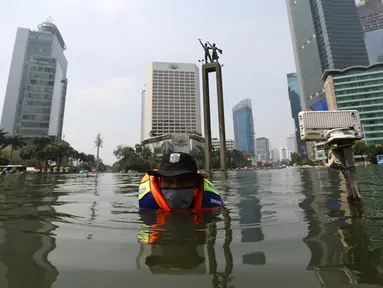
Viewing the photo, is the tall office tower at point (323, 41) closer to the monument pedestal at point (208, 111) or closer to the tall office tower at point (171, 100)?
the tall office tower at point (171, 100)

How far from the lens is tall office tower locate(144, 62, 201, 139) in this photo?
138 m

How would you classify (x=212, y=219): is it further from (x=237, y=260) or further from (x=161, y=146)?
(x=161, y=146)

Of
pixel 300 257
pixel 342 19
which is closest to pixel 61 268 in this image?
pixel 300 257

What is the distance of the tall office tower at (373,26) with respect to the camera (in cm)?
15412

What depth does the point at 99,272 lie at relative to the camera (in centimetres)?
165

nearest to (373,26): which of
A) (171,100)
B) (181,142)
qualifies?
(171,100)

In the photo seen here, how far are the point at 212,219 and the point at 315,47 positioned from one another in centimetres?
16857

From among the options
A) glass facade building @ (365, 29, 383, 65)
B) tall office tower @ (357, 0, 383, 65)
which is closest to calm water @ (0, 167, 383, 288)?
tall office tower @ (357, 0, 383, 65)

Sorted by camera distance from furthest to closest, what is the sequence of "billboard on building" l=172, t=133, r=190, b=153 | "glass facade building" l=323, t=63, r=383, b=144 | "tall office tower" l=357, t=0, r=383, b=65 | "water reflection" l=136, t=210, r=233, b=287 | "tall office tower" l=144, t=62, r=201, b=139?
"tall office tower" l=357, t=0, r=383, b=65
"tall office tower" l=144, t=62, r=201, b=139
"billboard on building" l=172, t=133, r=190, b=153
"glass facade building" l=323, t=63, r=383, b=144
"water reflection" l=136, t=210, r=233, b=287

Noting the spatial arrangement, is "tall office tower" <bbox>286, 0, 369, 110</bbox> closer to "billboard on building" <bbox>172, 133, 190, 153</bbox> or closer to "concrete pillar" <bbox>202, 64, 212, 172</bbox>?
"billboard on building" <bbox>172, 133, 190, 153</bbox>

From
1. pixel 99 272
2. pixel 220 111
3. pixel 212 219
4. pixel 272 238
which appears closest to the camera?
pixel 99 272

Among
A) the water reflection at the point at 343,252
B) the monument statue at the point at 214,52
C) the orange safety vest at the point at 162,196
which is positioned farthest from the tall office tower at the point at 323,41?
the water reflection at the point at 343,252

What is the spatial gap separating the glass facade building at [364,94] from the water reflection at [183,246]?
91.1 metres

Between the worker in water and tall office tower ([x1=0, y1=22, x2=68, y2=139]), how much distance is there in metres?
115
